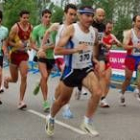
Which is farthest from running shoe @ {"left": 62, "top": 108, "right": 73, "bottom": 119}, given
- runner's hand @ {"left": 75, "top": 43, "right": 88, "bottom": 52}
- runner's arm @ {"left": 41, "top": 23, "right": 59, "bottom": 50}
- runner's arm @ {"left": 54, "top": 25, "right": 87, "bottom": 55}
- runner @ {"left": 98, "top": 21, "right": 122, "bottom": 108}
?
runner's hand @ {"left": 75, "top": 43, "right": 88, "bottom": 52}

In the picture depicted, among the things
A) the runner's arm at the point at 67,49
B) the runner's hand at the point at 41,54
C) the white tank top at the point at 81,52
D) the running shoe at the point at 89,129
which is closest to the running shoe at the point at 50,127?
the running shoe at the point at 89,129

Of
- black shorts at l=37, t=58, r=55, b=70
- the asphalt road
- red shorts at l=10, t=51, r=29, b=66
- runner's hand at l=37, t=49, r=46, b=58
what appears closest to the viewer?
the asphalt road

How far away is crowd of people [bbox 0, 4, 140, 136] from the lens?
7.16 meters

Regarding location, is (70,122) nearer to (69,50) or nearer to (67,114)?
(67,114)

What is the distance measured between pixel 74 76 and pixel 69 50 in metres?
0.45

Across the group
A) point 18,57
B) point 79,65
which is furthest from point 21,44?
point 79,65

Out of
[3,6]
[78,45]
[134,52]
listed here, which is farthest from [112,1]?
[78,45]

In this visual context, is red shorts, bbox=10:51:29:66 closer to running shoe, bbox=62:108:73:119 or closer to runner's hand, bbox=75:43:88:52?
running shoe, bbox=62:108:73:119

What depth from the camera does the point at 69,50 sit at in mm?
6980

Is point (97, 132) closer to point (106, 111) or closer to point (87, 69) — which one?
point (87, 69)

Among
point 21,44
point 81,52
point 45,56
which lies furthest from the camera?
point 21,44

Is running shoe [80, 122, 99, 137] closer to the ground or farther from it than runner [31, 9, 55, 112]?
closer to the ground

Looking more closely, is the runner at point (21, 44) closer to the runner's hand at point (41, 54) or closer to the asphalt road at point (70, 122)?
the runner's hand at point (41, 54)

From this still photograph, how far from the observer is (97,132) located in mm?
7473
